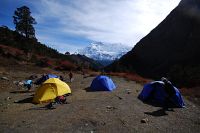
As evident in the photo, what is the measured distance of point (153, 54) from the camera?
328 ft

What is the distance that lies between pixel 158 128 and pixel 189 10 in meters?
88.2

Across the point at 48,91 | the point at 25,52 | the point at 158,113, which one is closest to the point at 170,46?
the point at 25,52

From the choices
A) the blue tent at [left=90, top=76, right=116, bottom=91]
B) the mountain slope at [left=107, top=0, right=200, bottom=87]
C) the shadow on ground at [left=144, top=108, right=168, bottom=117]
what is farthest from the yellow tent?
the mountain slope at [left=107, top=0, right=200, bottom=87]

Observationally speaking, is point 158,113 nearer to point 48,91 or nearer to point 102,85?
point 48,91

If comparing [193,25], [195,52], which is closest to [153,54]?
[193,25]

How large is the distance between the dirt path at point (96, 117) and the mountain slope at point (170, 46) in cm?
5266

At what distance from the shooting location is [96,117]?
1719 centimetres

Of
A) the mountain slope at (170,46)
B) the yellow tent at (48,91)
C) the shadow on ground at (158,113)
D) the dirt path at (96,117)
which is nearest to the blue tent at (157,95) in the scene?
the dirt path at (96,117)

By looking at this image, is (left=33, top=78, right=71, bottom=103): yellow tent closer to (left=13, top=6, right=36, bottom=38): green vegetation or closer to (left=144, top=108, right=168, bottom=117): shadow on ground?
(left=144, top=108, right=168, bottom=117): shadow on ground

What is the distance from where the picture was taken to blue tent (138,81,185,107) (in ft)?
70.8

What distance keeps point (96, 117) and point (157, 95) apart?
296 inches

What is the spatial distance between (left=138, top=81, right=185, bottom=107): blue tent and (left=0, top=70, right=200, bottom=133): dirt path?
860 millimetres

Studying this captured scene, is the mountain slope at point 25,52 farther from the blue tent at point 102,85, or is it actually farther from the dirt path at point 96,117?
the dirt path at point 96,117

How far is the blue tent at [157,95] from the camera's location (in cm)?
2159
